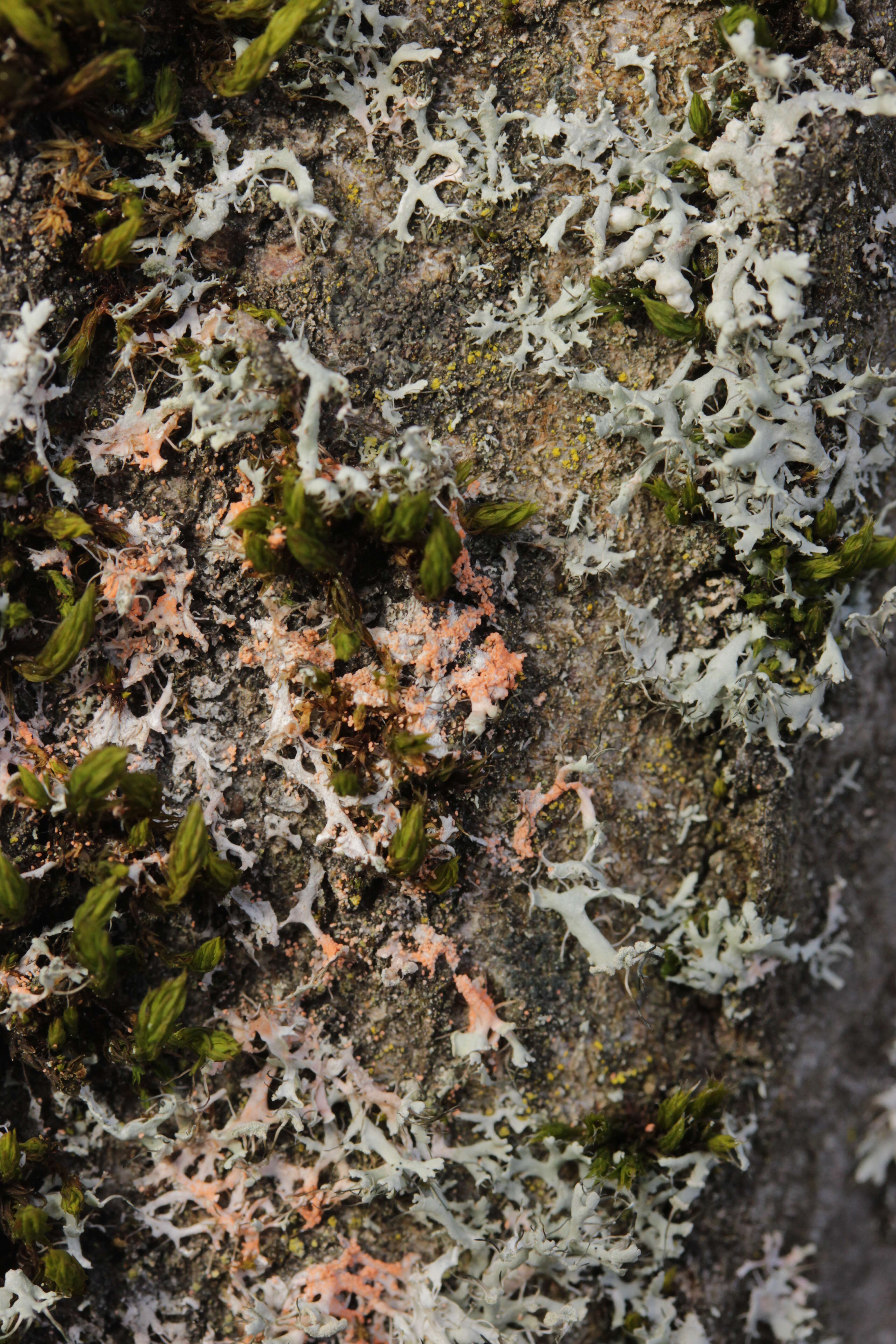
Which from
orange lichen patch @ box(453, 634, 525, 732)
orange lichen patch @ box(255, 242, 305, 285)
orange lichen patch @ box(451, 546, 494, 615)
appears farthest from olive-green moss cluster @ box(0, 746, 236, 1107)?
orange lichen patch @ box(255, 242, 305, 285)

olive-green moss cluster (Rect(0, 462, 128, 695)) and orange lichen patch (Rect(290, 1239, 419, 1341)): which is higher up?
olive-green moss cluster (Rect(0, 462, 128, 695))

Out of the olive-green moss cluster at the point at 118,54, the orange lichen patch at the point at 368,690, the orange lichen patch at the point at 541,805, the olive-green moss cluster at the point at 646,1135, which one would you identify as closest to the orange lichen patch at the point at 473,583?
the orange lichen patch at the point at 368,690

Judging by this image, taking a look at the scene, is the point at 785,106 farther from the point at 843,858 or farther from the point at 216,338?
the point at 843,858

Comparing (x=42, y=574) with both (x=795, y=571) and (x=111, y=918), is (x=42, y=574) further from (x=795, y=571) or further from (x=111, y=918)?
(x=795, y=571)

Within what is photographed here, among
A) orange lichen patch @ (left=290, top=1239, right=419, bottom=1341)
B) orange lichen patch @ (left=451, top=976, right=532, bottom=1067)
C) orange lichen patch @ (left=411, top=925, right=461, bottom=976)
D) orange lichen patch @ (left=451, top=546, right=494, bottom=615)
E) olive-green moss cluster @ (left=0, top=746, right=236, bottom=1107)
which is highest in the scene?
orange lichen patch @ (left=451, top=546, right=494, bottom=615)

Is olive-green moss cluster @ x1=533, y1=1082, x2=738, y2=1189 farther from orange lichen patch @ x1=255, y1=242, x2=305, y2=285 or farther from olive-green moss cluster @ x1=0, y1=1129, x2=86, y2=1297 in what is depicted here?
orange lichen patch @ x1=255, y1=242, x2=305, y2=285

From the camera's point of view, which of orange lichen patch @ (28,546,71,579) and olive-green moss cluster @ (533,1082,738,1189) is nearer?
orange lichen patch @ (28,546,71,579)

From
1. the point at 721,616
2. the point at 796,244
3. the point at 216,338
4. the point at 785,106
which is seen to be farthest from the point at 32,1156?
the point at 785,106
